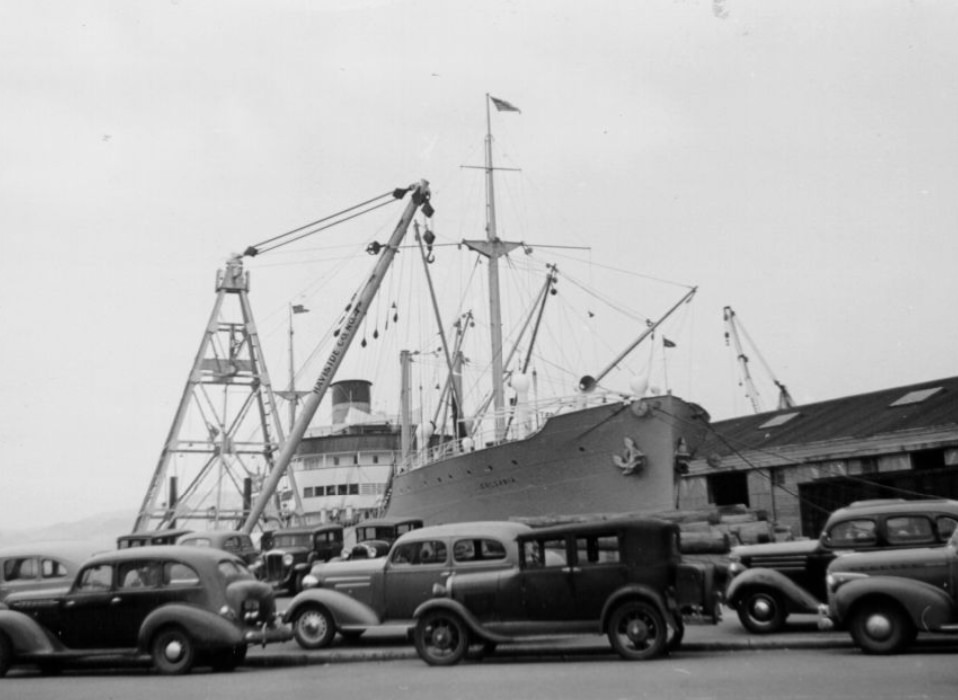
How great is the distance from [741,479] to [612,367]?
10450 millimetres

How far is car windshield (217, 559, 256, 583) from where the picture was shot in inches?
497

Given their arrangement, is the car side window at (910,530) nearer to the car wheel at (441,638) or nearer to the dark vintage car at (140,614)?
the car wheel at (441,638)

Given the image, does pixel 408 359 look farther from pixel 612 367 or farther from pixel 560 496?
pixel 560 496

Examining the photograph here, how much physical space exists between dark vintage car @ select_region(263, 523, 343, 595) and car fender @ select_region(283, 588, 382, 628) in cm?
960

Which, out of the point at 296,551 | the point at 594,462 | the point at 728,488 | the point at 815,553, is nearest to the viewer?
the point at 815,553

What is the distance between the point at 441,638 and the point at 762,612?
4.45 m

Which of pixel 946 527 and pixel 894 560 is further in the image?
pixel 946 527

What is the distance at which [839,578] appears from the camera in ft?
37.6

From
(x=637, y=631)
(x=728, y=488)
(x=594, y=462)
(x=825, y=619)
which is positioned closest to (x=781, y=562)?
(x=825, y=619)

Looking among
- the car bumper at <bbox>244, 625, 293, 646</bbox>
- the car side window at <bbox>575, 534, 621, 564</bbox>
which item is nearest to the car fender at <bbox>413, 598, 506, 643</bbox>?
the car side window at <bbox>575, 534, 621, 564</bbox>

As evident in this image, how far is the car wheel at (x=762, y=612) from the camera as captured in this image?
13094mm

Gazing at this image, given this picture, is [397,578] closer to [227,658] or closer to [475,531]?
[475,531]

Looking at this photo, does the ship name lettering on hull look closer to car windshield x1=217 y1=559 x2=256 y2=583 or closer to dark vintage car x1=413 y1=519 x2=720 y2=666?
car windshield x1=217 y1=559 x2=256 y2=583

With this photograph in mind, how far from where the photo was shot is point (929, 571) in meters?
10.9
